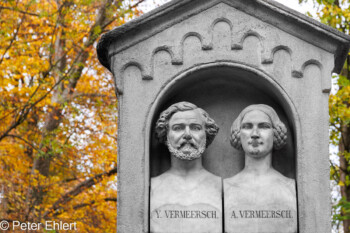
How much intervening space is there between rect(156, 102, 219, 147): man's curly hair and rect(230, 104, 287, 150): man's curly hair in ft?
0.71

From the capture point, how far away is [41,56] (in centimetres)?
1783

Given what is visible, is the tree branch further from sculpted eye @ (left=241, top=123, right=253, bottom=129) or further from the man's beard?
sculpted eye @ (left=241, top=123, right=253, bottom=129)

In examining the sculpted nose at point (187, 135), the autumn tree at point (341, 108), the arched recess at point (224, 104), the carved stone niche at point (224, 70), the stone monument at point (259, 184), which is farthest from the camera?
the autumn tree at point (341, 108)

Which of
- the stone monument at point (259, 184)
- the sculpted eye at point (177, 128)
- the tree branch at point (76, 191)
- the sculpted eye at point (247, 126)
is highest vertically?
the tree branch at point (76, 191)

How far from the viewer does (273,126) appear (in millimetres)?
7887

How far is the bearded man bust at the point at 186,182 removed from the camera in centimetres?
758

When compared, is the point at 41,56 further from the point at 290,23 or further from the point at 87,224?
the point at 290,23

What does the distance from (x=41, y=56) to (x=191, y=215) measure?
11.1 metres

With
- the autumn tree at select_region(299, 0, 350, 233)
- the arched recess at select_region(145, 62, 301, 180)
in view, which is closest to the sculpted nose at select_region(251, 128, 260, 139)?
the arched recess at select_region(145, 62, 301, 180)

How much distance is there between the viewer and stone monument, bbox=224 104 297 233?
752cm

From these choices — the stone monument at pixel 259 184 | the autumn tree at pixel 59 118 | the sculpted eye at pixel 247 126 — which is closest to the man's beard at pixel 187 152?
the stone monument at pixel 259 184

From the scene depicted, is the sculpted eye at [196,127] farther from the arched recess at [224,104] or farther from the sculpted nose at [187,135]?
the arched recess at [224,104]

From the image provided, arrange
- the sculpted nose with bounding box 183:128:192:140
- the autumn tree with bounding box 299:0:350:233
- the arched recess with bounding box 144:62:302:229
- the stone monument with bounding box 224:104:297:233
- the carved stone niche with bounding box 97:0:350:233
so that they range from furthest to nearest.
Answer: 1. the autumn tree with bounding box 299:0:350:233
2. the arched recess with bounding box 144:62:302:229
3. the sculpted nose with bounding box 183:128:192:140
4. the carved stone niche with bounding box 97:0:350:233
5. the stone monument with bounding box 224:104:297:233

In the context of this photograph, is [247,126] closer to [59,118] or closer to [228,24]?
[228,24]
